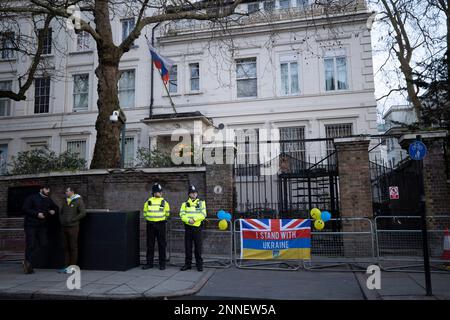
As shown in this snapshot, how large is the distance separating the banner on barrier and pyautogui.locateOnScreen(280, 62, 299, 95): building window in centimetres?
1301

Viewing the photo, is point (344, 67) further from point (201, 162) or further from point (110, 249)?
point (110, 249)

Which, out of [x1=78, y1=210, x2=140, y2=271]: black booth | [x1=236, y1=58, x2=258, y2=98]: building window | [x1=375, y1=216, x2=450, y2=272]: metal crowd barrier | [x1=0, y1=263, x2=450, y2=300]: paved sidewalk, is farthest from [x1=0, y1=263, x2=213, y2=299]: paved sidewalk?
[x1=236, y1=58, x2=258, y2=98]: building window

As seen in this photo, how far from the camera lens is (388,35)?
61.4 ft

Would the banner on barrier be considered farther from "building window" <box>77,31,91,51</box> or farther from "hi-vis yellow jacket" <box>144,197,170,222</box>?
"building window" <box>77,31,91,51</box>

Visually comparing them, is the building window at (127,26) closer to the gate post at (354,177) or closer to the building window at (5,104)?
the building window at (5,104)

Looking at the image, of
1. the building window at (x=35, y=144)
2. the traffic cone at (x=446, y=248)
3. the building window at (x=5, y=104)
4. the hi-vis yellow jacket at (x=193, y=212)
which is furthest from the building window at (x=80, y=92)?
the traffic cone at (x=446, y=248)

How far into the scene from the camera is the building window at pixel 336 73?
20.6m

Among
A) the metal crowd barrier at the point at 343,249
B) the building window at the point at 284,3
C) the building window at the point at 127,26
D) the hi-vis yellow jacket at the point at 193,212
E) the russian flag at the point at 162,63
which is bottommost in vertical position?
the metal crowd barrier at the point at 343,249

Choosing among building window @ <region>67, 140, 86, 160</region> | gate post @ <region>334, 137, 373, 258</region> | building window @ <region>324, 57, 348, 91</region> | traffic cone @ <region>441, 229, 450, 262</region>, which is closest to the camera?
traffic cone @ <region>441, 229, 450, 262</region>

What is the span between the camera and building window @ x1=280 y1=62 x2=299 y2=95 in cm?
2123

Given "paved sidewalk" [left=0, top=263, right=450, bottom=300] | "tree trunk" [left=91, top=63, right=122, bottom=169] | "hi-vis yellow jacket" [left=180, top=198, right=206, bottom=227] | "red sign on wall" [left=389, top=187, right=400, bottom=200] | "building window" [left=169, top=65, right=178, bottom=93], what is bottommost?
"paved sidewalk" [left=0, top=263, right=450, bottom=300]

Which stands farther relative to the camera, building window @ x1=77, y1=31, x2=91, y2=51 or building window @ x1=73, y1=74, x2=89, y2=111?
building window @ x1=77, y1=31, x2=91, y2=51

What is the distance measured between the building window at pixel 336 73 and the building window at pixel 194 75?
7.17 metres

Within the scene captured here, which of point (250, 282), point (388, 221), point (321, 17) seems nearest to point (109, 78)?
point (250, 282)
